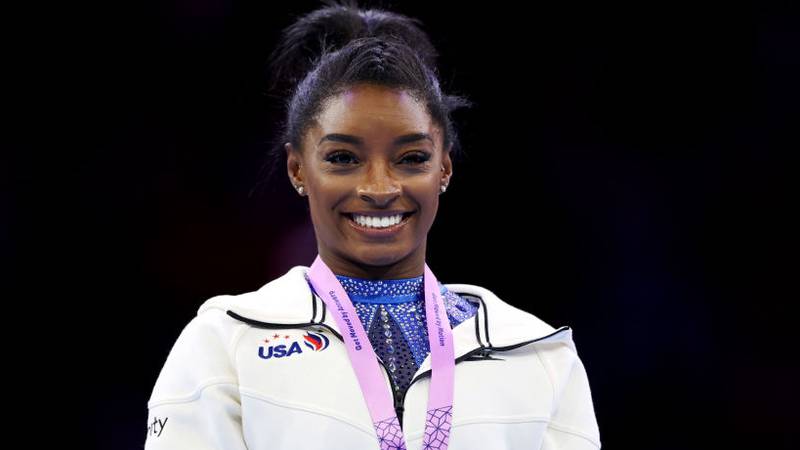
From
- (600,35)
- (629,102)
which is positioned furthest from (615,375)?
(600,35)

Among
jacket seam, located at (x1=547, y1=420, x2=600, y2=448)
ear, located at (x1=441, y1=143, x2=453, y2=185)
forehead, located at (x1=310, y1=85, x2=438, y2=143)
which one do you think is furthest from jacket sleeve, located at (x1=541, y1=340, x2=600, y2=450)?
forehead, located at (x1=310, y1=85, x2=438, y2=143)

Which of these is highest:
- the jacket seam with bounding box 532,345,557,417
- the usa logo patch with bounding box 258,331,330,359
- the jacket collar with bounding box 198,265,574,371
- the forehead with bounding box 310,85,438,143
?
the forehead with bounding box 310,85,438,143

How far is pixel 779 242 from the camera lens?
11.7ft

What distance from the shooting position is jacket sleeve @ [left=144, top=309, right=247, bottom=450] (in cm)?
187

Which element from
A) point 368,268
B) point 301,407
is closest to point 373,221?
point 368,268

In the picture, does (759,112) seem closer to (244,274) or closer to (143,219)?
(244,274)

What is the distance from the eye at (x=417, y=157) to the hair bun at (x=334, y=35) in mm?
306

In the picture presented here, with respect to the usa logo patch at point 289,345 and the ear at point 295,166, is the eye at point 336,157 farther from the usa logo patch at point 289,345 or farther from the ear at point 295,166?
the usa logo patch at point 289,345

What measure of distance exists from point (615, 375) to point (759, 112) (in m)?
1.15

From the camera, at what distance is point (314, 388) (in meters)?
1.89

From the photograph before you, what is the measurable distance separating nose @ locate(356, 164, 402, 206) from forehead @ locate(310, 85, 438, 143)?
74 mm

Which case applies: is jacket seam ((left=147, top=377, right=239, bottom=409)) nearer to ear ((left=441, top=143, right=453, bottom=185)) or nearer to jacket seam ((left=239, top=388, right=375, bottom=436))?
jacket seam ((left=239, top=388, right=375, bottom=436))

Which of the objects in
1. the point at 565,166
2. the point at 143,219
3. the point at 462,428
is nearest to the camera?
the point at 462,428

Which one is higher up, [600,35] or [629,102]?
[600,35]
